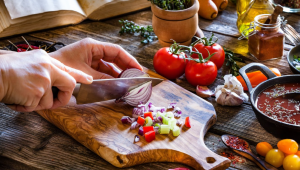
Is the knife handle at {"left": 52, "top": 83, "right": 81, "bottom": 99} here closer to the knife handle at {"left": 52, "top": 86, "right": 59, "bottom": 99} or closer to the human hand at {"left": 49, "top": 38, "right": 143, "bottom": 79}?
the knife handle at {"left": 52, "top": 86, "right": 59, "bottom": 99}

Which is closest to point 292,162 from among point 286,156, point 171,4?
point 286,156

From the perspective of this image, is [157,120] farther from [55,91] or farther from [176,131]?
[55,91]

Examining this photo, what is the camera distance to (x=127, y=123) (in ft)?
5.07

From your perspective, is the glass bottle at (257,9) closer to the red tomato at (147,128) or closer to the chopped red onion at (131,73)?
the chopped red onion at (131,73)

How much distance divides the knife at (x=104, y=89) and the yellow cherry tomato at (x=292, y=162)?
741 mm

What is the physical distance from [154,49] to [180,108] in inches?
27.9

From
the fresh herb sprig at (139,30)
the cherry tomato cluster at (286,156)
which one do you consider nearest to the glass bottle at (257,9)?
the fresh herb sprig at (139,30)

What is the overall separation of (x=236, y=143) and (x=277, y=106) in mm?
258

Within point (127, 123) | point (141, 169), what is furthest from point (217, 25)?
point (141, 169)

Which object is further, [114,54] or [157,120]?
[114,54]

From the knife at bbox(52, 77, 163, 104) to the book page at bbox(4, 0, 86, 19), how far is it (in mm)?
1013

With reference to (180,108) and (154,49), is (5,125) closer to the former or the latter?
(180,108)

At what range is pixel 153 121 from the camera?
1545mm

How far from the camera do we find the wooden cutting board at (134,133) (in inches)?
54.1
